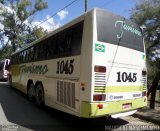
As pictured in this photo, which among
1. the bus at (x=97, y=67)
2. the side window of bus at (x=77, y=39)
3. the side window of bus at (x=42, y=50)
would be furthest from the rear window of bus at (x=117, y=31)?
the side window of bus at (x=42, y=50)

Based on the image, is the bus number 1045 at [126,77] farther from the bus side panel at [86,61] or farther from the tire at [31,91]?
the tire at [31,91]

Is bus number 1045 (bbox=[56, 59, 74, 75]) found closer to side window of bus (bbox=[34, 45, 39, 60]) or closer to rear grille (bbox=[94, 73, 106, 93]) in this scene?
rear grille (bbox=[94, 73, 106, 93])

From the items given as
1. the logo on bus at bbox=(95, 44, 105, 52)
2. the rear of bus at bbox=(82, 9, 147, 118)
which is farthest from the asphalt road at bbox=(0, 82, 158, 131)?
the logo on bus at bbox=(95, 44, 105, 52)

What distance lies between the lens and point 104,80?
279 inches

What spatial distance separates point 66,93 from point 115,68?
5.29 feet

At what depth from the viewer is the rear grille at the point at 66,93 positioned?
24.9ft

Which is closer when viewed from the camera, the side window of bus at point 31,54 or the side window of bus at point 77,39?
the side window of bus at point 77,39

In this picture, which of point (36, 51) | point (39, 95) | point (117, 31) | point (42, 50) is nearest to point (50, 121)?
point (39, 95)

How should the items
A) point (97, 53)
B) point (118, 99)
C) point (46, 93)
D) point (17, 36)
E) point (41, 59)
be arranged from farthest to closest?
point (17, 36), point (41, 59), point (46, 93), point (118, 99), point (97, 53)

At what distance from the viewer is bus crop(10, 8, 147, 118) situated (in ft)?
22.7

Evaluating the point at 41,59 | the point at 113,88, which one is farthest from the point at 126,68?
the point at 41,59

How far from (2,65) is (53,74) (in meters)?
20.9

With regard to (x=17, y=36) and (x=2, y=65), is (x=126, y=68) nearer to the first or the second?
(x=2, y=65)

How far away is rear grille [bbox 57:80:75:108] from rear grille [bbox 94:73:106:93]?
88 centimetres
